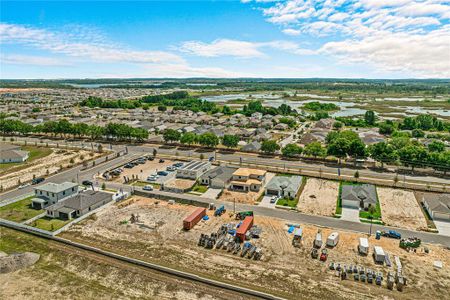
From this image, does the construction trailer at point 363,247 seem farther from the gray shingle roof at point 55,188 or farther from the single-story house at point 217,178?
the gray shingle roof at point 55,188

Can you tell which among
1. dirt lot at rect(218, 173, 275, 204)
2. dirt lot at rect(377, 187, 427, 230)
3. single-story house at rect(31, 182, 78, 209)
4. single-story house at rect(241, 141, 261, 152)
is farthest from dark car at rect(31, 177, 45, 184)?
dirt lot at rect(377, 187, 427, 230)

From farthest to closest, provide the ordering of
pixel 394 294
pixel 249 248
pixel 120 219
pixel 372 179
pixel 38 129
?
A: pixel 38 129, pixel 372 179, pixel 120 219, pixel 249 248, pixel 394 294

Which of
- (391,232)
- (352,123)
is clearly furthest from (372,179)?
(352,123)

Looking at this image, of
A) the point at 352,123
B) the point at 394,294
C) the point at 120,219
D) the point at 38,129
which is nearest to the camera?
the point at 394,294

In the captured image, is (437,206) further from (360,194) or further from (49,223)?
(49,223)

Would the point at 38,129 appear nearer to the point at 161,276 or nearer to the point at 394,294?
the point at 161,276

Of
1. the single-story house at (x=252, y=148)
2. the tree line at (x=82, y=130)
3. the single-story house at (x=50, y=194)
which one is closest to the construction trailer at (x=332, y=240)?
the single-story house at (x=50, y=194)
